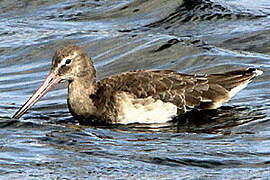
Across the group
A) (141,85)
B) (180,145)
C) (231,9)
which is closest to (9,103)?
(141,85)

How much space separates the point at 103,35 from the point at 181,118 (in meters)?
5.48

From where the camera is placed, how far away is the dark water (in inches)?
377

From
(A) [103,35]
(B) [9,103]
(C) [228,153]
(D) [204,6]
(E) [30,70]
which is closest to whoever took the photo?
(C) [228,153]

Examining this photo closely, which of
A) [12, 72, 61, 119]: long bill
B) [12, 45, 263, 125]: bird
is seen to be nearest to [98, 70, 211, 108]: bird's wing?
[12, 45, 263, 125]: bird

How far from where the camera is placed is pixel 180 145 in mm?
10586

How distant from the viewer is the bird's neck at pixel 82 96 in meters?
12.3

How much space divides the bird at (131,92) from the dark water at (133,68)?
207 millimetres

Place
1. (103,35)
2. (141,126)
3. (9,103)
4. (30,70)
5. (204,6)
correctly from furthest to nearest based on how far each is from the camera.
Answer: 1. (204,6)
2. (103,35)
3. (30,70)
4. (9,103)
5. (141,126)

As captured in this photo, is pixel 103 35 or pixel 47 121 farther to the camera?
pixel 103 35

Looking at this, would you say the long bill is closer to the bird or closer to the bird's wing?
the bird

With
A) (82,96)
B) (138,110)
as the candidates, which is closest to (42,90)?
(82,96)

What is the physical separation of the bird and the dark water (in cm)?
21

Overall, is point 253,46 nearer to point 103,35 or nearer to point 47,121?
point 103,35

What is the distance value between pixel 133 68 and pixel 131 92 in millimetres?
3578
